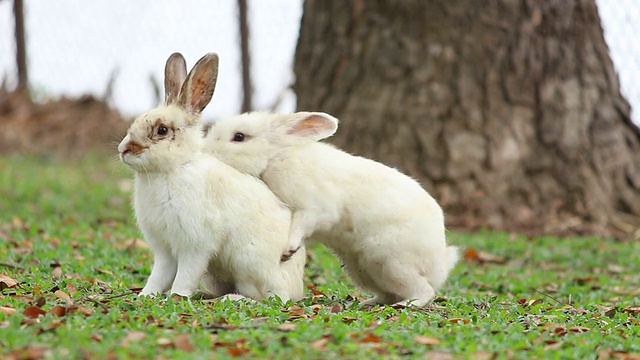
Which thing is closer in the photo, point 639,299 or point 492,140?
point 639,299

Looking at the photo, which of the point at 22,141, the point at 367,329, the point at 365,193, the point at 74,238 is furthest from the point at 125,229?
the point at 22,141

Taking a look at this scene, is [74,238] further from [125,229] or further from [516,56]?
[516,56]

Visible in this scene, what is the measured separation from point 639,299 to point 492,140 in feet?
11.1

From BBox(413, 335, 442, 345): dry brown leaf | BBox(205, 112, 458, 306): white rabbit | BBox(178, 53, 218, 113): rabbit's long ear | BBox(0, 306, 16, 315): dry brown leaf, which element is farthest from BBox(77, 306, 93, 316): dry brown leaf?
BBox(413, 335, 442, 345): dry brown leaf

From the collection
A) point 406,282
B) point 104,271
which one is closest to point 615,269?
point 406,282

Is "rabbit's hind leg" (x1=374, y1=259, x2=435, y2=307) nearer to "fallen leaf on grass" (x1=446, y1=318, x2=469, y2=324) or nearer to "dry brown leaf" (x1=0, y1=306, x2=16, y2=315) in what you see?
"fallen leaf on grass" (x1=446, y1=318, x2=469, y2=324)

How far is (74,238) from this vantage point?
26.9 ft

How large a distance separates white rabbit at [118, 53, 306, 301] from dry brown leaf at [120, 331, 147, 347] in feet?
2.99

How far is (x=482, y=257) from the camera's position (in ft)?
28.6

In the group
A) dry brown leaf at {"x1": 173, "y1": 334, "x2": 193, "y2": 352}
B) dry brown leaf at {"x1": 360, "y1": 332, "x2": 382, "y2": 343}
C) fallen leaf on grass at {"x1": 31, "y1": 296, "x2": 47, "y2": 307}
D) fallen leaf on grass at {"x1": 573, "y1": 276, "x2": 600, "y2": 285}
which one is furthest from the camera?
fallen leaf on grass at {"x1": 573, "y1": 276, "x2": 600, "y2": 285}

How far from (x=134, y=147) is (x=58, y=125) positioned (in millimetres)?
9867

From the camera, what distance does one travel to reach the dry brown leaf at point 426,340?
4.51 meters

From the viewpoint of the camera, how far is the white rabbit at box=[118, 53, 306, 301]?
5285 mm

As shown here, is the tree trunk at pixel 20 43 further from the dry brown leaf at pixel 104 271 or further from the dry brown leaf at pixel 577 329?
the dry brown leaf at pixel 577 329
